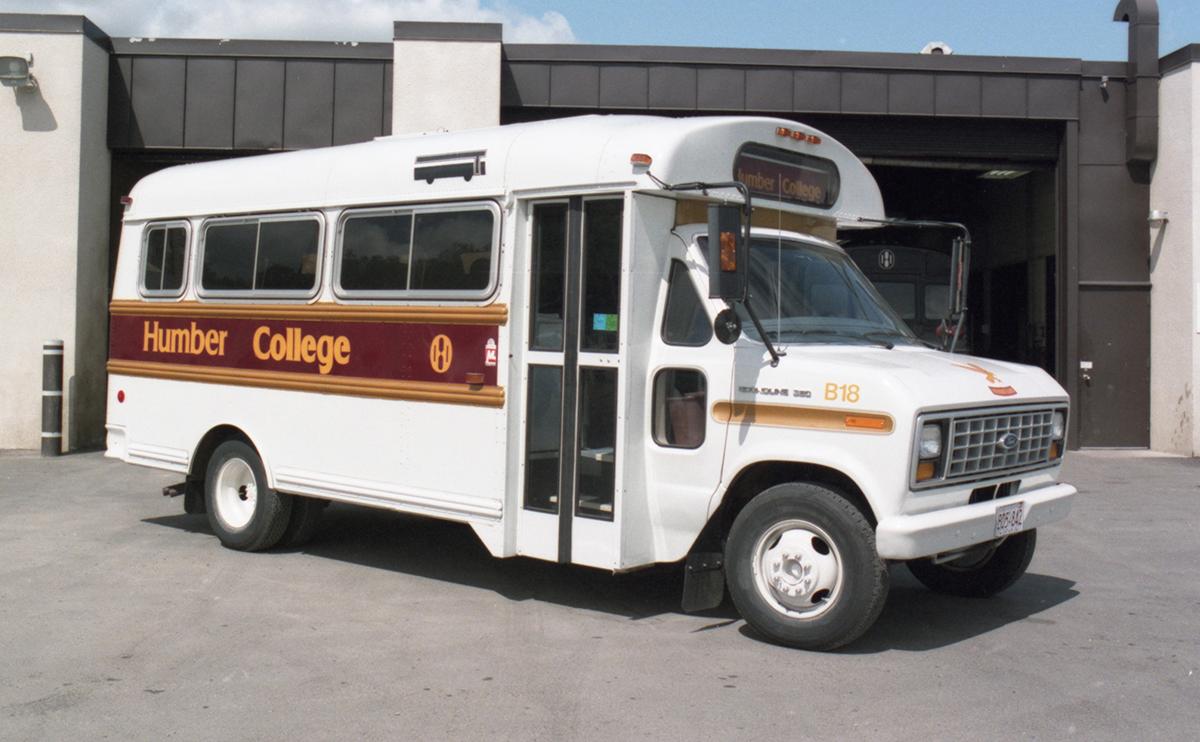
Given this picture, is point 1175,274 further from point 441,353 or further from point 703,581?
point 441,353

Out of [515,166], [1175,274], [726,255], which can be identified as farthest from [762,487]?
[1175,274]

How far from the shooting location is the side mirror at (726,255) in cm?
601

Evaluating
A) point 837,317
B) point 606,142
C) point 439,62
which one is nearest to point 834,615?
point 837,317

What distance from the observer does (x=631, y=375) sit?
662cm

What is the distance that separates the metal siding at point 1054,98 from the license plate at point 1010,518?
11.0 meters

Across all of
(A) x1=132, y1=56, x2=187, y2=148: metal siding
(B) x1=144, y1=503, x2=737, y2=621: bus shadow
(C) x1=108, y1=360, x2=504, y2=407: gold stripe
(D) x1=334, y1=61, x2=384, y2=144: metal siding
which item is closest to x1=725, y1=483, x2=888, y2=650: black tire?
(B) x1=144, y1=503, x2=737, y2=621: bus shadow

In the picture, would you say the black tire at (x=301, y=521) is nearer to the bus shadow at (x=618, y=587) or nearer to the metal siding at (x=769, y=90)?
the bus shadow at (x=618, y=587)

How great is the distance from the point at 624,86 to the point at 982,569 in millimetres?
9648

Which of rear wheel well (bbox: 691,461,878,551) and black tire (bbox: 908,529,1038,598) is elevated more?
rear wheel well (bbox: 691,461,878,551)

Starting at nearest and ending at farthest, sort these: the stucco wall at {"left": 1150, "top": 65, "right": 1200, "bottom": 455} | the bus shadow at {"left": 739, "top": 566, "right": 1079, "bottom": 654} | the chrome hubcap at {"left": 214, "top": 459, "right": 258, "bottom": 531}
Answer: the bus shadow at {"left": 739, "top": 566, "right": 1079, "bottom": 654} → the chrome hubcap at {"left": 214, "top": 459, "right": 258, "bottom": 531} → the stucco wall at {"left": 1150, "top": 65, "right": 1200, "bottom": 455}

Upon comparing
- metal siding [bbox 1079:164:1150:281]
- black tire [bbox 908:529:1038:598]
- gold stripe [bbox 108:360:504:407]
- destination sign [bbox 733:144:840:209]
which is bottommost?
black tire [bbox 908:529:1038:598]

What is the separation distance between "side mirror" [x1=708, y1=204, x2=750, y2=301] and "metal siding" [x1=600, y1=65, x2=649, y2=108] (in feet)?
32.1

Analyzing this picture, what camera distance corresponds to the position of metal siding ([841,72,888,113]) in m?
15.8

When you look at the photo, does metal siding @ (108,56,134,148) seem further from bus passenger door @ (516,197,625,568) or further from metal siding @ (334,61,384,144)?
bus passenger door @ (516,197,625,568)
